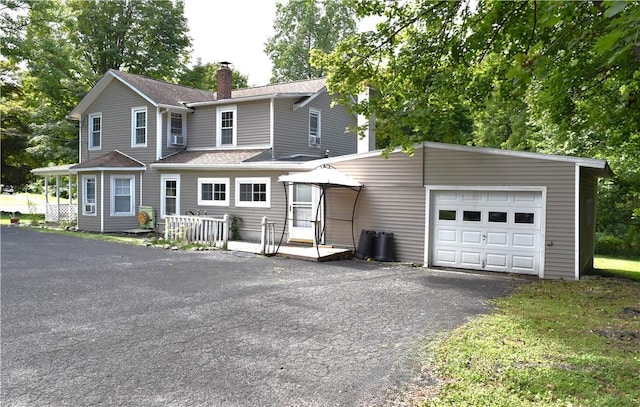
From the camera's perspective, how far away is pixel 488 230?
11.2m

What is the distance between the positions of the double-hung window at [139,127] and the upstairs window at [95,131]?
239 centimetres

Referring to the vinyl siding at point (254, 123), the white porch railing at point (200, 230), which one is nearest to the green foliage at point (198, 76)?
the vinyl siding at point (254, 123)

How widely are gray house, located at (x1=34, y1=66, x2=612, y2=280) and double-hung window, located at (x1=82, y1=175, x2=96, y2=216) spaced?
0.06 m

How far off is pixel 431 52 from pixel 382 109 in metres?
1.88

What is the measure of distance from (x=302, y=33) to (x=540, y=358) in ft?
125

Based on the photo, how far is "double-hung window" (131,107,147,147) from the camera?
747 inches

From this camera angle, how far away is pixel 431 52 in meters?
10.3

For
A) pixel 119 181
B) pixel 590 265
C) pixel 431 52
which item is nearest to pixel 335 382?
pixel 431 52

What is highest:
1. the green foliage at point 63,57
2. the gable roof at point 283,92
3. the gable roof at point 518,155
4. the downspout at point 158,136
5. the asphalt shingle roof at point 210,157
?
the green foliage at point 63,57

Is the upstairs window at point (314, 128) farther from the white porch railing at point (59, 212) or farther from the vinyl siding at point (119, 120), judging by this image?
the white porch railing at point (59, 212)

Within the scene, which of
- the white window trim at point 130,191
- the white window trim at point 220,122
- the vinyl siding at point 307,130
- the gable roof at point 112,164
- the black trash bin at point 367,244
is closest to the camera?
the black trash bin at point 367,244

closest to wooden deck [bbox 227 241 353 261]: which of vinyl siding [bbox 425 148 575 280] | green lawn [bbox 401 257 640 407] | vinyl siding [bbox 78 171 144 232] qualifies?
vinyl siding [bbox 425 148 575 280]

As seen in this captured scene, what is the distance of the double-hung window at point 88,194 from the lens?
62.7 feet

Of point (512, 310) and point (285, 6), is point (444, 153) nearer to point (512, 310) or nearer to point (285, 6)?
point (512, 310)
